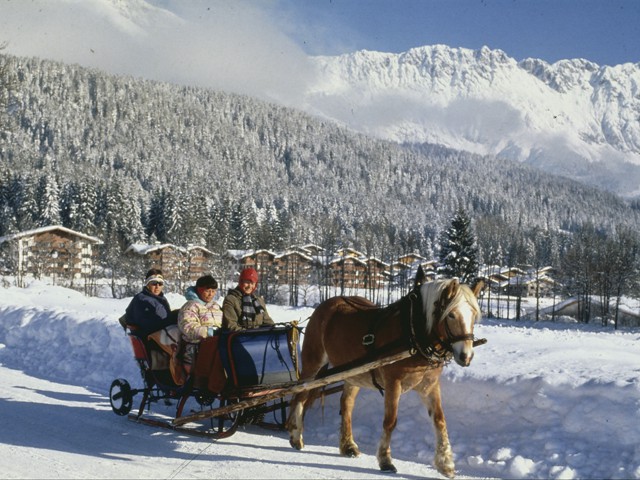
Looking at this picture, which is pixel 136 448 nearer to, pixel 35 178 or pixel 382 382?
pixel 382 382

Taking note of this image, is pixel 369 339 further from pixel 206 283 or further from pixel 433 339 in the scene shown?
pixel 206 283

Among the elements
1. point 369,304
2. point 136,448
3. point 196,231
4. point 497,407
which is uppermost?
point 196,231

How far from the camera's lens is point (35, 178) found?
97688mm

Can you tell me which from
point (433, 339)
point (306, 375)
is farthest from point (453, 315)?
point (306, 375)

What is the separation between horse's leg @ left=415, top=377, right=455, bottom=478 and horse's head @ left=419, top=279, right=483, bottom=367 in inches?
29.9

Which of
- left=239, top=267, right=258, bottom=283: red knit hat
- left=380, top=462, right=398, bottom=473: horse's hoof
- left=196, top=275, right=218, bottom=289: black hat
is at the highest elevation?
left=239, top=267, right=258, bottom=283: red knit hat

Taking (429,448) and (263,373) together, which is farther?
(263,373)

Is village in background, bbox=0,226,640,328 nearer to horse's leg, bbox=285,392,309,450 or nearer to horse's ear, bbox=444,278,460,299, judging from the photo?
horse's leg, bbox=285,392,309,450

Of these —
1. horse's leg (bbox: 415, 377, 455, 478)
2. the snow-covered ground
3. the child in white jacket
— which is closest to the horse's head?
horse's leg (bbox: 415, 377, 455, 478)

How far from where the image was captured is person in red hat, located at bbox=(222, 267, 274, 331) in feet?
26.6

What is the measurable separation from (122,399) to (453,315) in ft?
17.0

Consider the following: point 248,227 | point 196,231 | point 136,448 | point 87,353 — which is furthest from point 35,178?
point 136,448

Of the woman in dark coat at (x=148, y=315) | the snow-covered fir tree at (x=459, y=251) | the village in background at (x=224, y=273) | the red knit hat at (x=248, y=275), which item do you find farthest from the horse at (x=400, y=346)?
the village in background at (x=224, y=273)

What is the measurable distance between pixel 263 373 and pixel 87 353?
6356mm
